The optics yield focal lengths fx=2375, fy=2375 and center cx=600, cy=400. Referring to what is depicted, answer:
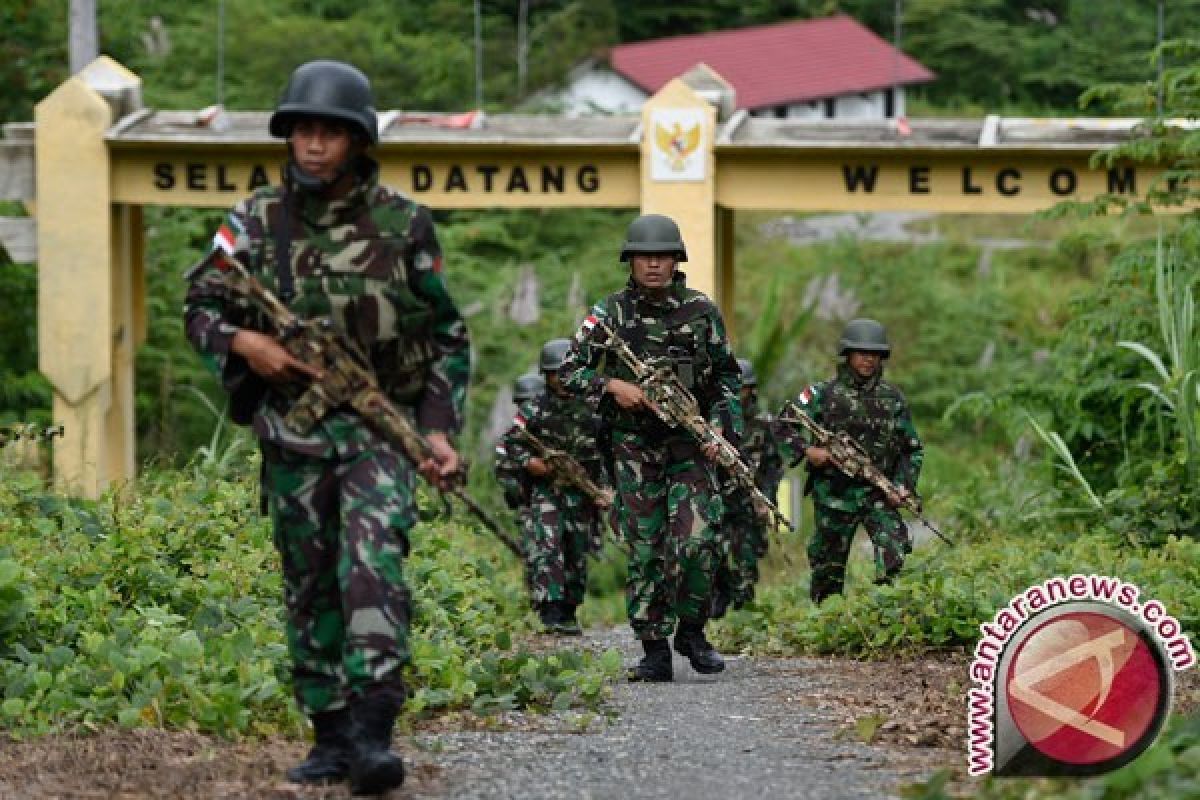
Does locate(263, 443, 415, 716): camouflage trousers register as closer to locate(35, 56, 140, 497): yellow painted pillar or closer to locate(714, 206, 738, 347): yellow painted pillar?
locate(35, 56, 140, 497): yellow painted pillar

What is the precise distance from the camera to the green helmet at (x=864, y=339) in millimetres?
14117

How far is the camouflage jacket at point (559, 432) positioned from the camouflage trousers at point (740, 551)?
1.07 meters

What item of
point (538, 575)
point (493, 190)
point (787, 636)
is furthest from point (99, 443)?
point (787, 636)

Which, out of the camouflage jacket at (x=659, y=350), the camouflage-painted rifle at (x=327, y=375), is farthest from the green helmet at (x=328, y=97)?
the camouflage jacket at (x=659, y=350)

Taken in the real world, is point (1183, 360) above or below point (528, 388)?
above

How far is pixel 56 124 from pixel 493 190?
440 centimetres

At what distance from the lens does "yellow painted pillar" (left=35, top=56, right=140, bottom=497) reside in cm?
2367

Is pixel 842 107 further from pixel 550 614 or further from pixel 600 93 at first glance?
pixel 550 614

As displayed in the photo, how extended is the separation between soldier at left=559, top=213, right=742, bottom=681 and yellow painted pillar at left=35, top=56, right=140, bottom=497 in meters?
13.4

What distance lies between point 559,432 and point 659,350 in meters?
4.93

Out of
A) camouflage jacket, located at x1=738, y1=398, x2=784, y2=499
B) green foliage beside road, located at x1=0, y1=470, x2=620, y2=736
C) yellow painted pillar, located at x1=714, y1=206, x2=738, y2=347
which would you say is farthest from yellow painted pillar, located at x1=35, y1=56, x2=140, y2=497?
green foliage beside road, located at x1=0, y1=470, x2=620, y2=736

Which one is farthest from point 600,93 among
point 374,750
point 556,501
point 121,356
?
point 374,750

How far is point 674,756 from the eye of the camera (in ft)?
25.8

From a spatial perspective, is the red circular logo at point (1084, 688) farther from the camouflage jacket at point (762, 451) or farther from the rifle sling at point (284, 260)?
the camouflage jacket at point (762, 451)
